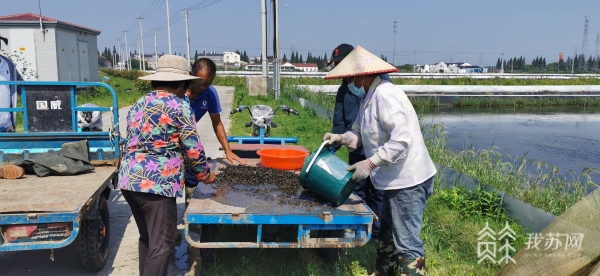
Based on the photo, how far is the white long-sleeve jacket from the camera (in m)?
3.06

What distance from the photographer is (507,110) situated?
28688 mm

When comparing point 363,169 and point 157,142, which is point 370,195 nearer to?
point 363,169

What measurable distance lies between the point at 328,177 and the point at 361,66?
809 mm

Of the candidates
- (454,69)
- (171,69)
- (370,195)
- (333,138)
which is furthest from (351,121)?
(454,69)

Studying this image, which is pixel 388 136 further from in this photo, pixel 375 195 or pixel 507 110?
pixel 507 110

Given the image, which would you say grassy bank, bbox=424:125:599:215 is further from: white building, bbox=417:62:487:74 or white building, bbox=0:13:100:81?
white building, bbox=417:62:487:74

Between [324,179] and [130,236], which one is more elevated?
[324,179]

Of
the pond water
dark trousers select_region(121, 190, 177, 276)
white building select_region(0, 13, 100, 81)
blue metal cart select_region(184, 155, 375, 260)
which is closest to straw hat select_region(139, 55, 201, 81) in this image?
dark trousers select_region(121, 190, 177, 276)

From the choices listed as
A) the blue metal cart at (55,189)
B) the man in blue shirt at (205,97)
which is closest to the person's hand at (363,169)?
the man in blue shirt at (205,97)

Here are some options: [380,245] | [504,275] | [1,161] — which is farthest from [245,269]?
[1,161]

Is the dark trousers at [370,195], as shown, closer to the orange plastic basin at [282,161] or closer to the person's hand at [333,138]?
the orange plastic basin at [282,161]

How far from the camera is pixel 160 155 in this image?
297cm

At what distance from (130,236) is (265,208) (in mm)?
2218

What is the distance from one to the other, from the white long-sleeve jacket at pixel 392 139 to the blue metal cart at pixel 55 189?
2068 mm
